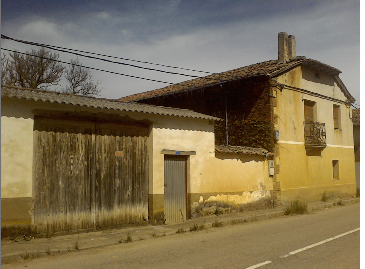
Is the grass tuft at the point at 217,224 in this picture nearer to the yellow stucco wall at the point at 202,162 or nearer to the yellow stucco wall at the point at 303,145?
the yellow stucco wall at the point at 202,162

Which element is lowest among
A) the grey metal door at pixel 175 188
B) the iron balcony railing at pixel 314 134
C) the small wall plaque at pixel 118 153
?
the grey metal door at pixel 175 188

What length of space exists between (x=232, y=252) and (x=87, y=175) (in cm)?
448

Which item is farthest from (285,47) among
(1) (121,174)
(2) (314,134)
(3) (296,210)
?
(1) (121,174)

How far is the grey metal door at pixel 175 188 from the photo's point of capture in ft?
36.9

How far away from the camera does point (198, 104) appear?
18.9m

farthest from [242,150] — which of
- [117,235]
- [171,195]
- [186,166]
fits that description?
[117,235]

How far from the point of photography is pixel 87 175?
948 centimetres

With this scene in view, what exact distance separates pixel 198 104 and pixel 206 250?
12.2 meters

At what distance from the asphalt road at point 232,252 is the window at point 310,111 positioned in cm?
914

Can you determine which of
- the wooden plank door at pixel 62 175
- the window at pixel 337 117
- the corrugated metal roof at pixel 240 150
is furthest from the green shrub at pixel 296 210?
the window at pixel 337 117

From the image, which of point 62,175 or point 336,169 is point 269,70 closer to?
point 336,169

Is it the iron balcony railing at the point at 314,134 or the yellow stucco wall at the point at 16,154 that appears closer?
the yellow stucco wall at the point at 16,154
